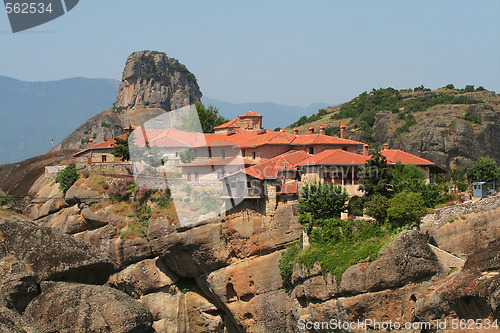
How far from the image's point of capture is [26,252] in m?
42.9

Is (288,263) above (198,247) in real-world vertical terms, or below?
below

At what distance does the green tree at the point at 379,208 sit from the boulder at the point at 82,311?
16.5 meters

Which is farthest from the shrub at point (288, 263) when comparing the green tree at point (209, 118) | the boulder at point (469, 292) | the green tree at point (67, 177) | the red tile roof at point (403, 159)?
the green tree at point (209, 118)

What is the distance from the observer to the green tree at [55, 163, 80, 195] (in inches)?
2423

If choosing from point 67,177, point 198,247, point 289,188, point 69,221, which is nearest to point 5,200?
point 67,177

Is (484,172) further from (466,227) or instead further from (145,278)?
(145,278)

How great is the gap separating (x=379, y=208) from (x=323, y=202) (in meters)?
4.16

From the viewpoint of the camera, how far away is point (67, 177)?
2443 inches

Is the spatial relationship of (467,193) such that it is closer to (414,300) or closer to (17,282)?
(414,300)

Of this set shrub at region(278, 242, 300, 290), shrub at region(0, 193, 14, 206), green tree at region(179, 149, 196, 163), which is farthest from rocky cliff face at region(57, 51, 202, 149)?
shrub at region(278, 242, 300, 290)

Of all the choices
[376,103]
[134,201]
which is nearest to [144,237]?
[134,201]

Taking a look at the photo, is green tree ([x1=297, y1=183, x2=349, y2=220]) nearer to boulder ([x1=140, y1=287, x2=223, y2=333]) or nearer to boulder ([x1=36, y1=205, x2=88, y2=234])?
boulder ([x1=140, y1=287, x2=223, y2=333])

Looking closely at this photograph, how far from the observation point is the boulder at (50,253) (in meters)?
42.8

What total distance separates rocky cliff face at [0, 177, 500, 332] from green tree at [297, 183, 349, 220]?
1473 mm
